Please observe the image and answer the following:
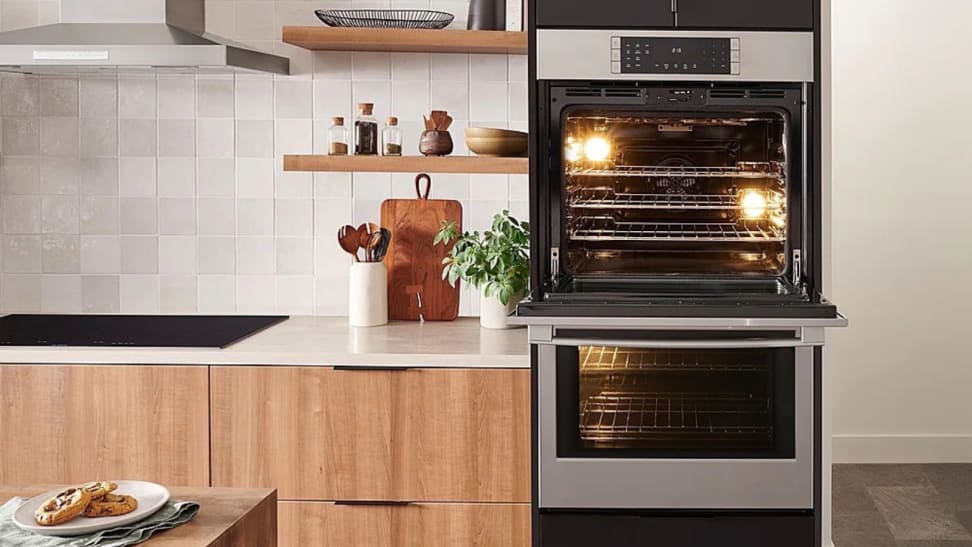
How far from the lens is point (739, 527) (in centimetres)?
262

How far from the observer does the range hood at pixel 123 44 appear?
9.18 feet

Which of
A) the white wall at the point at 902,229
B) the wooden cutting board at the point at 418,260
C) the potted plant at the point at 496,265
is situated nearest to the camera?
the potted plant at the point at 496,265

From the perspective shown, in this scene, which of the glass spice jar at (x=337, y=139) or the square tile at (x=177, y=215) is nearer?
the glass spice jar at (x=337, y=139)

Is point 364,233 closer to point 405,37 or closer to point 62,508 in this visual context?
point 405,37

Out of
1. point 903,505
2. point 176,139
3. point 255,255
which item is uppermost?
point 176,139

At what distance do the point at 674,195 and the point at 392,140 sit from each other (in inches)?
32.7

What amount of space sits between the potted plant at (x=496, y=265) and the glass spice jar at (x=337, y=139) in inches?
15.0

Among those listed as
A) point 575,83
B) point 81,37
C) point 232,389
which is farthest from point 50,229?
point 575,83

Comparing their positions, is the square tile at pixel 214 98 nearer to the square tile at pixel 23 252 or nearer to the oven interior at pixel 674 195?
the square tile at pixel 23 252

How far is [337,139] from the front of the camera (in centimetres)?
311

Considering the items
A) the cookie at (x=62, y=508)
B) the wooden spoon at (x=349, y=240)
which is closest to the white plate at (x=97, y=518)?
the cookie at (x=62, y=508)

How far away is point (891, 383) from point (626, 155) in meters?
2.47

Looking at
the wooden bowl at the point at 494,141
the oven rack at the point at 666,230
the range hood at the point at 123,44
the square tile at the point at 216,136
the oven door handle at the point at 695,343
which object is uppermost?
the range hood at the point at 123,44

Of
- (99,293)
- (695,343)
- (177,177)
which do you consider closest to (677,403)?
(695,343)
